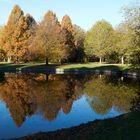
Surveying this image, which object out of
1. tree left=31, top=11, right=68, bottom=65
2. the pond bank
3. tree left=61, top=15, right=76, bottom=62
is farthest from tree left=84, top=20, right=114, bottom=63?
the pond bank

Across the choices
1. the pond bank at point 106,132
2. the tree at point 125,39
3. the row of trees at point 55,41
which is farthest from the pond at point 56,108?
the row of trees at point 55,41

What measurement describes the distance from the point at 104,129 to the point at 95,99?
16174 mm

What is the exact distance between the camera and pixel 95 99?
105ft

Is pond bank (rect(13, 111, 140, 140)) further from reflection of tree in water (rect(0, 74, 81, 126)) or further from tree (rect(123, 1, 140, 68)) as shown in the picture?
tree (rect(123, 1, 140, 68))

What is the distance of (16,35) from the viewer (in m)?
85.9

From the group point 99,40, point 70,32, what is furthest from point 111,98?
point 70,32

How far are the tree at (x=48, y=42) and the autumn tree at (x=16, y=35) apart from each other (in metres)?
7.16

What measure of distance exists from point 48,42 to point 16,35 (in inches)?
496

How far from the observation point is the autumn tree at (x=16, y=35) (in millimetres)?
85062

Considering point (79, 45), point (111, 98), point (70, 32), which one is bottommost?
point (111, 98)

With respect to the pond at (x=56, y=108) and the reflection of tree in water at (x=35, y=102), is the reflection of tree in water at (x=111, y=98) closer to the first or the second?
the pond at (x=56, y=108)

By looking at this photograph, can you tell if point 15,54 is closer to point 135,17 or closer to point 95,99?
point 135,17

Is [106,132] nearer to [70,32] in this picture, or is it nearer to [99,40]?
[99,40]

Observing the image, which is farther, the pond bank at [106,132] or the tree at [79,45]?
the tree at [79,45]
